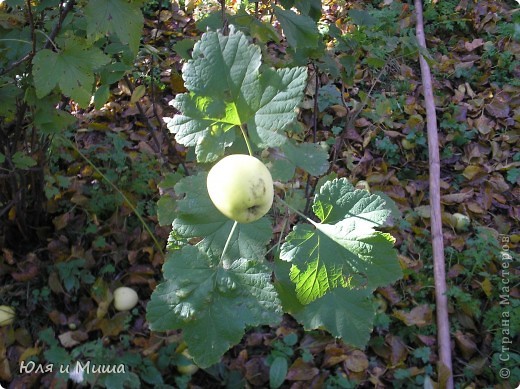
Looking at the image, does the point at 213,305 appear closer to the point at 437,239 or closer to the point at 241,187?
the point at 241,187

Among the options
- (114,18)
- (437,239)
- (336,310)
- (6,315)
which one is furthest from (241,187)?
(437,239)

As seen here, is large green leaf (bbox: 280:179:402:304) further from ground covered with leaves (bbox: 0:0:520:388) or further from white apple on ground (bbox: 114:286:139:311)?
white apple on ground (bbox: 114:286:139:311)

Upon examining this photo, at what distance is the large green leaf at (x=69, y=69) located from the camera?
147 centimetres

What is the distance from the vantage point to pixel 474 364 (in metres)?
2.21

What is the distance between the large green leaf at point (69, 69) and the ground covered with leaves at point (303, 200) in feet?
1.13

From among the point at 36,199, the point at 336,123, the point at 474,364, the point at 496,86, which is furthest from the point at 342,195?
the point at 496,86

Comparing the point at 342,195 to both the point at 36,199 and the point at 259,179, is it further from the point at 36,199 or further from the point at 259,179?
the point at 36,199

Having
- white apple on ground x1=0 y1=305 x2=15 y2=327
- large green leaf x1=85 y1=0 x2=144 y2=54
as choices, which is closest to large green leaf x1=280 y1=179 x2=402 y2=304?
large green leaf x1=85 y1=0 x2=144 y2=54

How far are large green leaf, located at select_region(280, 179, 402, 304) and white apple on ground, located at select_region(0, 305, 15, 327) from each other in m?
1.63

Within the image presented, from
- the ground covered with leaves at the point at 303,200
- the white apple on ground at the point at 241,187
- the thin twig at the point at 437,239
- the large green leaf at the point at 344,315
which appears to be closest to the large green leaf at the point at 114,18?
the ground covered with leaves at the point at 303,200

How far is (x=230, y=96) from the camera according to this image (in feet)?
3.57

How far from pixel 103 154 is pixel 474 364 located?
7.05ft

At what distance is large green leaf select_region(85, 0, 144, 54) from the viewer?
1382 mm

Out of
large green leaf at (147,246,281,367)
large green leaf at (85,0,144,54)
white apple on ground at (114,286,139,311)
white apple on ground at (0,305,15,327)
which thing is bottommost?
white apple on ground at (114,286,139,311)
